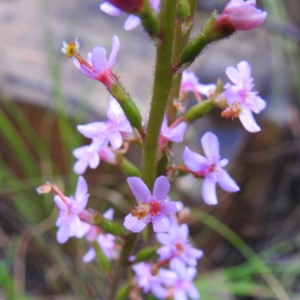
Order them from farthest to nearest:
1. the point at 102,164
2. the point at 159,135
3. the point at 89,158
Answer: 1. the point at 102,164
2. the point at 89,158
3. the point at 159,135

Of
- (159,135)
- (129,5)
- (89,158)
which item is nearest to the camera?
(129,5)

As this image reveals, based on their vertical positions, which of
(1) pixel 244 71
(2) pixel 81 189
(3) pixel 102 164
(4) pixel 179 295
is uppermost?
(3) pixel 102 164

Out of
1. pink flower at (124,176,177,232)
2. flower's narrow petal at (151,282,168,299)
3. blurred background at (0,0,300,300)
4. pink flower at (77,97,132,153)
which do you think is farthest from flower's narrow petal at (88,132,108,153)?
blurred background at (0,0,300,300)

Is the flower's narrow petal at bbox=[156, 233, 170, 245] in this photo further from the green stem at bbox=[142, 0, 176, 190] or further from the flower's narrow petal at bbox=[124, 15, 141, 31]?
the flower's narrow petal at bbox=[124, 15, 141, 31]

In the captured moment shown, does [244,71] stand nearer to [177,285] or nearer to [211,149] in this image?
[211,149]

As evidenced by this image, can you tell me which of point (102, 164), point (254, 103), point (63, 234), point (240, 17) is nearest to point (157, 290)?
point (63, 234)

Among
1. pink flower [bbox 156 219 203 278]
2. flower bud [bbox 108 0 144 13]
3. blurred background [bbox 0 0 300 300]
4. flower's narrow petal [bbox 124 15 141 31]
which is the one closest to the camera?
flower bud [bbox 108 0 144 13]

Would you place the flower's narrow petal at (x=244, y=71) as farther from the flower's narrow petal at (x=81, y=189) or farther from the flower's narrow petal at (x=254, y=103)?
the flower's narrow petal at (x=81, y=189)

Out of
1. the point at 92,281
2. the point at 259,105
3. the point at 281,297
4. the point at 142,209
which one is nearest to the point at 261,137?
the point at 281,297
